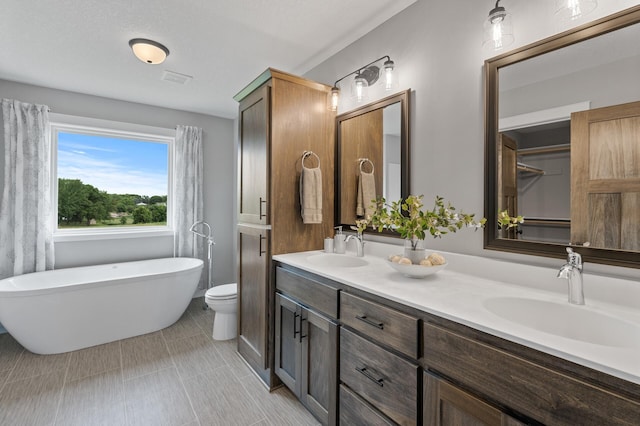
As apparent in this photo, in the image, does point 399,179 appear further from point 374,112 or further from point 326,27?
point 326,27

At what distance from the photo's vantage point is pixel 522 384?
833mm

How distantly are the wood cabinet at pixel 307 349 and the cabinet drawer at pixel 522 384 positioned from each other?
0.59 metres

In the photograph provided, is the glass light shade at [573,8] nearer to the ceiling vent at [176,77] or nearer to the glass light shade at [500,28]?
the glass light shade at [500,28]

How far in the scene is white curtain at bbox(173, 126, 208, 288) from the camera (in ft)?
12.7

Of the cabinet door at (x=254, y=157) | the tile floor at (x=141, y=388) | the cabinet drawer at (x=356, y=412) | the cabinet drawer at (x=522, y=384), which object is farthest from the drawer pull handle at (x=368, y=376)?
the cabinet door at (x=254, y=157)

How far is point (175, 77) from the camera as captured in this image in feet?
9.57

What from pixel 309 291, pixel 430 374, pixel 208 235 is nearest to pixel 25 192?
pixel 208 235

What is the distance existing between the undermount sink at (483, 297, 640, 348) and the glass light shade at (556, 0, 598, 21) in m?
1.16

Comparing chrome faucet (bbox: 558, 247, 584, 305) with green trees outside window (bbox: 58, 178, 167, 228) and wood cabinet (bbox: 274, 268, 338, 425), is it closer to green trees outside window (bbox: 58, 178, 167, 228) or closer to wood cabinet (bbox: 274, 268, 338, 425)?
wood cabinet (bbox: 274, 268, 338, 425)

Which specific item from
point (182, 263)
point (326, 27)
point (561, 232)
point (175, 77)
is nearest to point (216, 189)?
point (182, 263)

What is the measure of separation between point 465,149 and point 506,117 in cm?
23

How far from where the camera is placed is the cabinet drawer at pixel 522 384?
0.70 m

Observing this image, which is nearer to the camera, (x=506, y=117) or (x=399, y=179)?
(x=506, y=117)

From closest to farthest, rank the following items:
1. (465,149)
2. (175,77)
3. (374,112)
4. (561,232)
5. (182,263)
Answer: (561,232) < (465,149) < (374,112) < (175,77) < (182,263)
